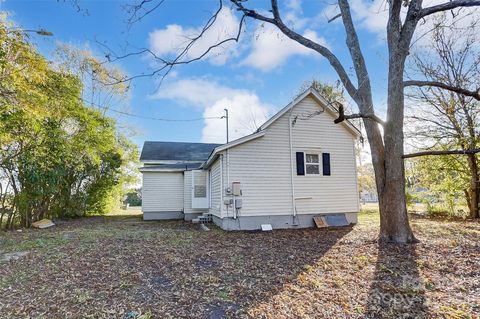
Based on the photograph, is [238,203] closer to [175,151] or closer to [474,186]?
[175,151]

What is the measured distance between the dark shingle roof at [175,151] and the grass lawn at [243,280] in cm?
1032

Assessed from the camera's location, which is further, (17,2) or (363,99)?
(17,2)

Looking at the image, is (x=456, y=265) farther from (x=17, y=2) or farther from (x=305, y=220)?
(x=17, y=2)

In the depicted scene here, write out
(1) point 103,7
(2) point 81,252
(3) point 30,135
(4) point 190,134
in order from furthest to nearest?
(4) point 190,134, (3) point 30,135, (1) point 103,7, (2) point 81,252

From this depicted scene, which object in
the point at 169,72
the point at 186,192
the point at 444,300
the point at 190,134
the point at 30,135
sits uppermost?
the point at 190,134

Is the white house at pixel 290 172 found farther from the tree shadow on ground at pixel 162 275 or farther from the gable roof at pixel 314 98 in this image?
the tree shadow on ground at pixel 162 275

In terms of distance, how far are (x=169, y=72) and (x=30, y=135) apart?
6.73 metres

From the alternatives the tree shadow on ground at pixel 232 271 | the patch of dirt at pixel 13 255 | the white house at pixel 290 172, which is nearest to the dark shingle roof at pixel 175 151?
the white house at pixel 290 172

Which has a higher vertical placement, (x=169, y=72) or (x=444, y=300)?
(x=169, y=72)

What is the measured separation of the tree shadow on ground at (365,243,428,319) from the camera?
339 cm

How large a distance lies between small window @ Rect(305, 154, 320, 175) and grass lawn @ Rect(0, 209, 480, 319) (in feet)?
12.4

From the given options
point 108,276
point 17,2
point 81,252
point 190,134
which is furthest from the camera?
point 190,134

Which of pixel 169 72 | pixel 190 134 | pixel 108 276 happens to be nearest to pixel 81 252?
pixel 108 276

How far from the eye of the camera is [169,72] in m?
7.04
